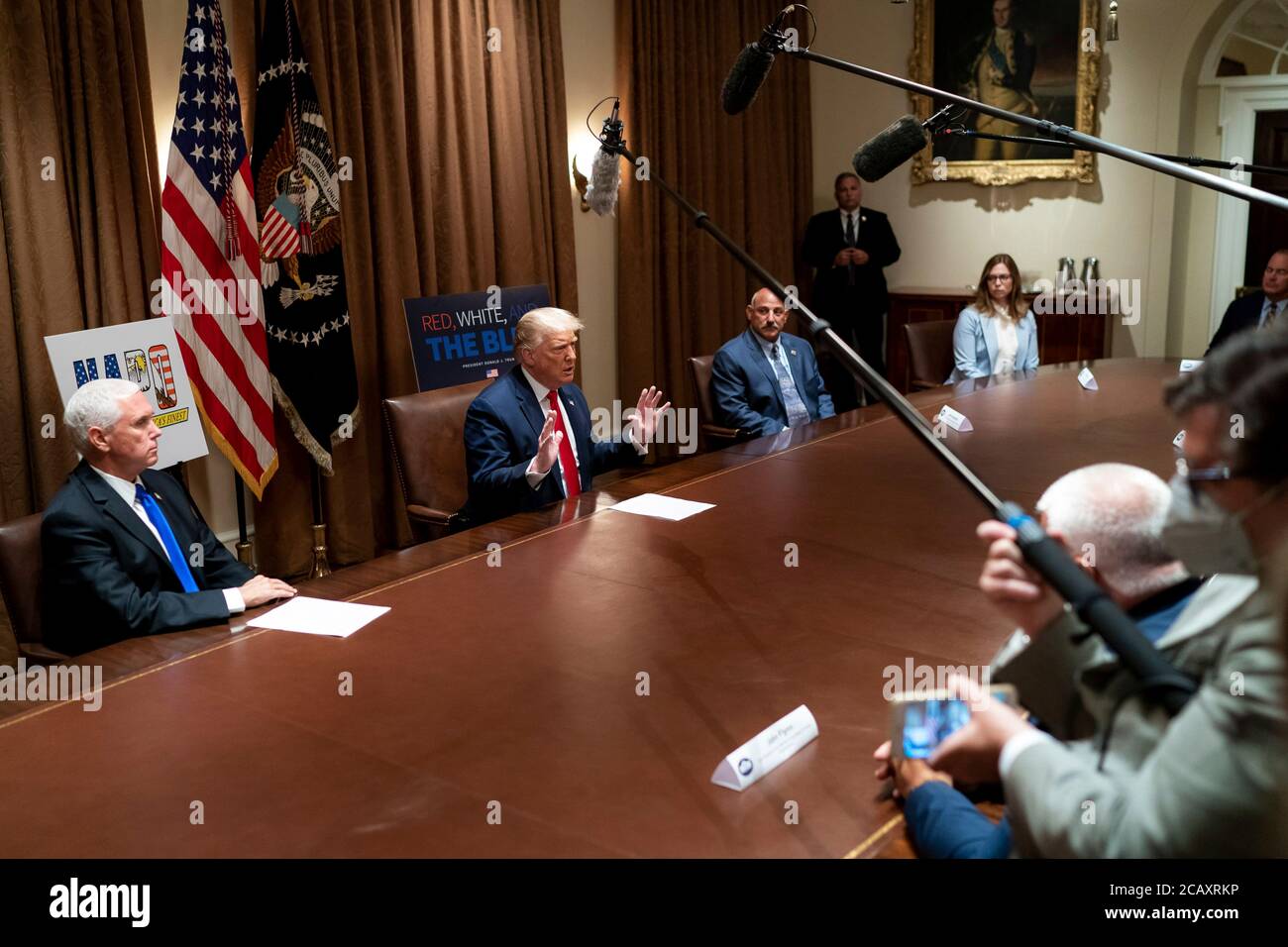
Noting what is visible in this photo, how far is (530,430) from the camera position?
3.68 m

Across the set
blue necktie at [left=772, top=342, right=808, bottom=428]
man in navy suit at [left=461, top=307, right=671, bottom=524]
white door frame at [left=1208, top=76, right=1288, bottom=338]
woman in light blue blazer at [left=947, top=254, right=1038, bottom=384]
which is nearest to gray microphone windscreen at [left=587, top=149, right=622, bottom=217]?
man in navy suit at [left=461, top=307, right=671, bottom=524]

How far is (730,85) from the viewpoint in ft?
7.91

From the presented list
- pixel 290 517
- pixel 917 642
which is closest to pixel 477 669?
pixel 917 642

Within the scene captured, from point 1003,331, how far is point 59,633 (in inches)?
174

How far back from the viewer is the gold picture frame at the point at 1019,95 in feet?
23.7

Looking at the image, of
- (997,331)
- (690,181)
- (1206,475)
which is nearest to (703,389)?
(997,331)

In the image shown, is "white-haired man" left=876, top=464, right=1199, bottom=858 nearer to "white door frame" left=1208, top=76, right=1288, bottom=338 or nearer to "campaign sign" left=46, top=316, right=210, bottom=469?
"campaign sign" left=46, top=316, right=210, bottom=469

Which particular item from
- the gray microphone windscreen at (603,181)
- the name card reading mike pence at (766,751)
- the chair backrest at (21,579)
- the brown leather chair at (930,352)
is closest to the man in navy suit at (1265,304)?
the brown leather chair at (930,352)

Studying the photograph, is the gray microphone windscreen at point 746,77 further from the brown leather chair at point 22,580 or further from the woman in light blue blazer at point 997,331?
the woman in light blue blazer at point 997,331

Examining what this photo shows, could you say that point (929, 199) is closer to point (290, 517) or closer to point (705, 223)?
point (290, 517)

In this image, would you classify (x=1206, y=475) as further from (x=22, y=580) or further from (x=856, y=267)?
(x=856, y=267)

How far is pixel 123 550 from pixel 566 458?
4.49 feet

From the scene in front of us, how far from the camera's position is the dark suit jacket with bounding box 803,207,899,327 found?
25.5ft

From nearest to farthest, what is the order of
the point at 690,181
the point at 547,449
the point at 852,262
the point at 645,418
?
1. the point at 547,449
2. the point at 645,418
3. the point at 690,181
4. the point at 852,262
